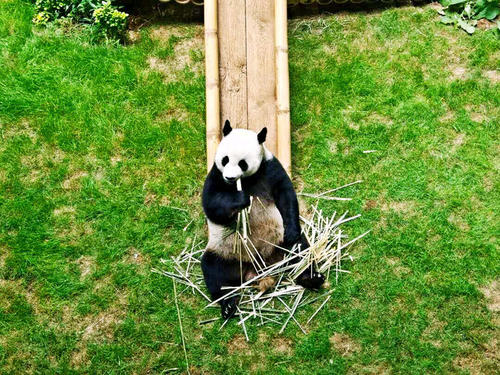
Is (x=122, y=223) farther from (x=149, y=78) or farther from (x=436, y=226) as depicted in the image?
(x=436, y=226)

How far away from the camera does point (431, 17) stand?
5.93 metres

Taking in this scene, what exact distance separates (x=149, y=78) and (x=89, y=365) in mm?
2812

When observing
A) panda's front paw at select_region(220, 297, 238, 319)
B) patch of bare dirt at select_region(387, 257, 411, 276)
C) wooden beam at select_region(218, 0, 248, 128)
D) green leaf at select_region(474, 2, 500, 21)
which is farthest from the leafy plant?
panda's front paw at select_region(220, 297, 238, 319)

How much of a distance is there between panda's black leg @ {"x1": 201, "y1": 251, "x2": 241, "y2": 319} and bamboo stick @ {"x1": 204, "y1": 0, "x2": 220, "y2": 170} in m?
0.87

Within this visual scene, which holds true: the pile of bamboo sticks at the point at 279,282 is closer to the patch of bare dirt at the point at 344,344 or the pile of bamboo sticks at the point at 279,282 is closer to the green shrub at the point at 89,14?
the patch of bare dirt at the point at 344,344

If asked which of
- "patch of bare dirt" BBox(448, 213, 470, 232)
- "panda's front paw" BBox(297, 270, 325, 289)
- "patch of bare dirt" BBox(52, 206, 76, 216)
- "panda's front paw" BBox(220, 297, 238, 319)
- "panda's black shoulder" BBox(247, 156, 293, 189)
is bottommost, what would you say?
"panda's front paw" BBox(220, 297, 238, 319)

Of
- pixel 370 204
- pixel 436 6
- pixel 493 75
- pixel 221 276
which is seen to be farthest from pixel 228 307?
pixel 436 6

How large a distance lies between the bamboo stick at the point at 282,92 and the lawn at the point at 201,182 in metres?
0.30

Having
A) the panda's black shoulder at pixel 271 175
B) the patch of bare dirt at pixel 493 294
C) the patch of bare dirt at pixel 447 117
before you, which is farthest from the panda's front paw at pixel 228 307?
the patch of bare dirt at pixel 447 117

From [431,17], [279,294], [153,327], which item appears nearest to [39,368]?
[153,327]

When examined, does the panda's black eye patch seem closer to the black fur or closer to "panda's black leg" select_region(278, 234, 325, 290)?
the black fur

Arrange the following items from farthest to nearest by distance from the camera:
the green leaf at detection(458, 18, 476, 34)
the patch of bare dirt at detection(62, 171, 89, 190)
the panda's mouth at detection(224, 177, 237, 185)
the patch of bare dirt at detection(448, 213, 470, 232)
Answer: the green leaf at detection(458, 18, 476, 34) < the patch of bare dirt at detection(62, 171, 89, 190) < the patch of bare dirt at detection(448, 213, 470, 232) < the panda's mouth at detection(224, 177, 237, 185)

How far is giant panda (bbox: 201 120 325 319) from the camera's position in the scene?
422 cm

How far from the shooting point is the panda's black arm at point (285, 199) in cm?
438
